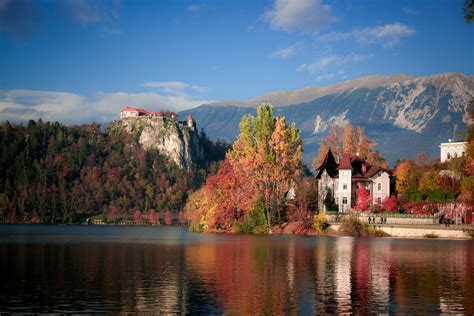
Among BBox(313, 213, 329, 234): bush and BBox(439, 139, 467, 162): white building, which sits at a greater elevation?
BBox(439, 139, 467, 162): white building

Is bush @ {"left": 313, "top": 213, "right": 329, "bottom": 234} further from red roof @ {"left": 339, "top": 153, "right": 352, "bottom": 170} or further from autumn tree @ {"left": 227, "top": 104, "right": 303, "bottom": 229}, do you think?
red roof @ {"left": 339, "top": 153, "right": 352, "bottom": 170}

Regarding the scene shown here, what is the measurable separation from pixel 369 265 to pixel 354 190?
6500cm

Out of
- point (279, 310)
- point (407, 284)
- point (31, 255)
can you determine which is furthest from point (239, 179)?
point (279, 310)

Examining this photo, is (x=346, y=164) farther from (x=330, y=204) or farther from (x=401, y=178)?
(x=401, y=178)

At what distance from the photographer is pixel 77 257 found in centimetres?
6066

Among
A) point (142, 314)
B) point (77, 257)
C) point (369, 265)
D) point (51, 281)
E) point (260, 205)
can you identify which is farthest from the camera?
point (260, 205)

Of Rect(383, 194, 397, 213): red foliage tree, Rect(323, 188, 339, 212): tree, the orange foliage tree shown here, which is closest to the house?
Rect(323, 188, 339, 212): tree

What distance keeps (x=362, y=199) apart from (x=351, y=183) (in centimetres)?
409

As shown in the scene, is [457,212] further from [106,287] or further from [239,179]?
[106,287]

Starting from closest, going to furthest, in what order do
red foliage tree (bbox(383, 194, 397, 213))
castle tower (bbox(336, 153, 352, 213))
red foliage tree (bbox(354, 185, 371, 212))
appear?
1. red foliage tree (bbox(383, 194, 397, 213))
2. red foliage tree (bbox(354, 185, 371, 212))
3. castle tower (bbox(336, 153, 352, 213))

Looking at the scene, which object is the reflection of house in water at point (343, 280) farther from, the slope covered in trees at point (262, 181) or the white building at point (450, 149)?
the white building at point (450, 149)

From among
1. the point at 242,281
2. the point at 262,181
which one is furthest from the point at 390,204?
the point at 242,281

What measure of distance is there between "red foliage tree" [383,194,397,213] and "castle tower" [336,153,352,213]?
6.95m

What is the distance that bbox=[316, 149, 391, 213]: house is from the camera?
4634 inches
